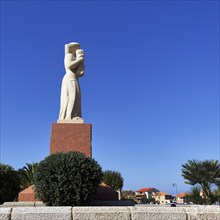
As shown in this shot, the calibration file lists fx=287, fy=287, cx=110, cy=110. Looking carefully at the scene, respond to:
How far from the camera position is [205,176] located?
26219 millimetres

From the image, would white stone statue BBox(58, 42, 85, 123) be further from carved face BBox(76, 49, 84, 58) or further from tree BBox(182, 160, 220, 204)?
tree BBox(182, 160, 220, 204)

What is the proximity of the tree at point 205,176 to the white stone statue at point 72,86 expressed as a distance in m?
18.5

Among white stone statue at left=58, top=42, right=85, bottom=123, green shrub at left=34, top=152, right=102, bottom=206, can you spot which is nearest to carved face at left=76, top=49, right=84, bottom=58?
white stone statue at left=58, top=42, right=85, bottom=123

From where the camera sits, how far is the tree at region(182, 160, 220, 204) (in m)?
26.1

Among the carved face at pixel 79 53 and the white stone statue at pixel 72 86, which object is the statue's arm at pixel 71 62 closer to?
the white stone statue at pixel 72 86

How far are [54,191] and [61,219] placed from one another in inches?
119

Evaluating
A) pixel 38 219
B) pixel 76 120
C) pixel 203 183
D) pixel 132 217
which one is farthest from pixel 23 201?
pixel 203 183

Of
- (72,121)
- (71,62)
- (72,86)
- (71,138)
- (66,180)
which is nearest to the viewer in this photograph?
(66,180)

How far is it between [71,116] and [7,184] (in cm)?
430

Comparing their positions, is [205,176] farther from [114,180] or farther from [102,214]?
[102,214]

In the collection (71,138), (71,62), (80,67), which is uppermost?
(71,62)

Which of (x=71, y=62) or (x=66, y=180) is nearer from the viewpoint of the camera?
(x=66, y=180)

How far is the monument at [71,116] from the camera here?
1076cm

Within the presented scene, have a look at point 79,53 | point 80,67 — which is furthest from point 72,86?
point 79,53
